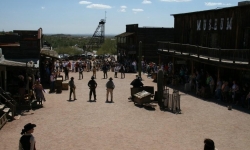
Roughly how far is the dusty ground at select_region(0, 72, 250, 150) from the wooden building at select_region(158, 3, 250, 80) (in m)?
3.47

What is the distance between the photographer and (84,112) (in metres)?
17.0

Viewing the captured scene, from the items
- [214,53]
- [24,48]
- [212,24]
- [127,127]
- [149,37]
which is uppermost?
[212,24]

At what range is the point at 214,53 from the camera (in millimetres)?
22594

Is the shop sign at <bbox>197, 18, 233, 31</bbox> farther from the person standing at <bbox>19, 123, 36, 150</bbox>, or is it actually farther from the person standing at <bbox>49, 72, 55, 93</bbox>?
the person standing at <bbox>19, 123, 36, 150</bbox>

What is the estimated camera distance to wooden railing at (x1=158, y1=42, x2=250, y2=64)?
1993 centimetres

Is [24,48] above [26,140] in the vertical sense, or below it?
above

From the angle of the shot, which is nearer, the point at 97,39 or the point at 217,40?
the point at 217,40

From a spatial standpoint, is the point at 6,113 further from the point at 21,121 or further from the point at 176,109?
the point at 176,109

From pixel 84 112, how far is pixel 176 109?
468cm

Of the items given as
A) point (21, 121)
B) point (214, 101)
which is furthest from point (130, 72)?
point (21, 121)

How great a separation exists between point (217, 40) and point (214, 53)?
13.8 feet

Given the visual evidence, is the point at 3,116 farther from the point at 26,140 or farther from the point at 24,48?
the point at 24,48

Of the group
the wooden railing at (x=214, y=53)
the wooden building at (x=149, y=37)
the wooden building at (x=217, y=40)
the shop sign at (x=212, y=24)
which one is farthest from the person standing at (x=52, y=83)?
the wooden building at (x=149, y=37)

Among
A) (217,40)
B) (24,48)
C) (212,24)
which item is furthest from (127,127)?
(212,24)
